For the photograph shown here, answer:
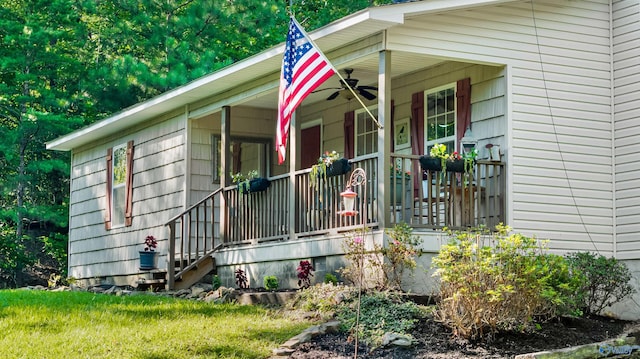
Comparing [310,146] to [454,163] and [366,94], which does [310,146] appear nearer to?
[366,94]

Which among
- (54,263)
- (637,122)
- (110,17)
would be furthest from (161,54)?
(637,122)

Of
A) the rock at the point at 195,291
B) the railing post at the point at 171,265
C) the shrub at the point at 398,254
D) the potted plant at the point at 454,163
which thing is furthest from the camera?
the railing post at the point at 171,265

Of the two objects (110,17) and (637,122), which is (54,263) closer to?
(110,17)

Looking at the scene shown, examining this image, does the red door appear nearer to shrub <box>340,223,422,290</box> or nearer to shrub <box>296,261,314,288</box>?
shrub <box>296,261,314,288</box>

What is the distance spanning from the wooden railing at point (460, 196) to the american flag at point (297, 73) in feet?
4.47

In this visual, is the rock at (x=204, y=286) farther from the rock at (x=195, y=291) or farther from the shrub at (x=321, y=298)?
the shrub at (x=321, y=298)

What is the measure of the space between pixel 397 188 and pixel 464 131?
1.41 metres

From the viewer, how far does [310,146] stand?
55.6 ft

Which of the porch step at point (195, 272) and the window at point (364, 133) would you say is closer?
the porch step at point (195, 272)

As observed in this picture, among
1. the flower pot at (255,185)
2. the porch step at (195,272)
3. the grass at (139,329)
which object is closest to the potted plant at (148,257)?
the porch step at (195,272)

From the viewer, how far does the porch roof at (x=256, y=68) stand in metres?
11.6

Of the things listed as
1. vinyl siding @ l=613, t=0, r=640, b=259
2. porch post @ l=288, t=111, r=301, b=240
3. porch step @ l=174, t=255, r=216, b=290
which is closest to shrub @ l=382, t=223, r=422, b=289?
porch post @ l=288, t=111, r=301, b=240

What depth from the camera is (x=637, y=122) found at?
1309 centimetres

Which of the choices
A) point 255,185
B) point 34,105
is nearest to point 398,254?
point 255,185
